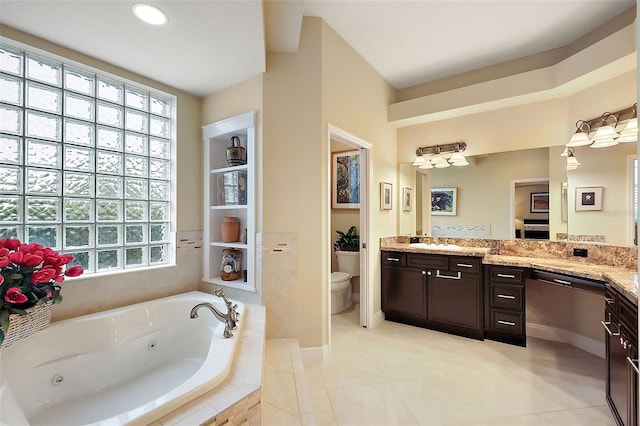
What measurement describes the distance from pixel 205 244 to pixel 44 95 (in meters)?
1.52

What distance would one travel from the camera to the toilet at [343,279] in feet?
11.2

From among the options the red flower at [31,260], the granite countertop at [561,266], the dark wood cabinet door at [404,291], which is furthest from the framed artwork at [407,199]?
the red flower at [31,260]

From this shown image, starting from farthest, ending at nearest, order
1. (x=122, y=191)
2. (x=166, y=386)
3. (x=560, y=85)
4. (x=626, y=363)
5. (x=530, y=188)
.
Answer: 1. (x=530, y=188)
2. (x=560, y=85)
3. (x=122, y=191)
4. (x=166, y=386)
5. (x=626, y=363)

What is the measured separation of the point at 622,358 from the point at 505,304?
1138mm

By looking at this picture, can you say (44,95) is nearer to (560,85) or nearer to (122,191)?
(122,191)

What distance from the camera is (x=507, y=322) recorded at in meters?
2.62

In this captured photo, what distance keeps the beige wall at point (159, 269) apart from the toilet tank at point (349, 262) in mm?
1809

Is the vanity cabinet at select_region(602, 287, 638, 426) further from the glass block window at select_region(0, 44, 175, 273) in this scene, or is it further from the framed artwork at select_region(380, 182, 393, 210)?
the glass block window at select_region(0, 44, 175, 273)

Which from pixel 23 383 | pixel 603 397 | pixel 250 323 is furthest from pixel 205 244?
pixel 603 397

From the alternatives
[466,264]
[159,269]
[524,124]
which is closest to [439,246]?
[466,264]

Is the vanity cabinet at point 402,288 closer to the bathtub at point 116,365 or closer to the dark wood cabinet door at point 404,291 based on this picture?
the dark wood cabinet door at point 404,291

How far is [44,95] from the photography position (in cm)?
188

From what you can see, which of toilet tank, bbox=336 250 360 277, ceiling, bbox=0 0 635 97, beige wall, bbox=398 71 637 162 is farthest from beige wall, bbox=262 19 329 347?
beige wall, bbox=398 71 637 162

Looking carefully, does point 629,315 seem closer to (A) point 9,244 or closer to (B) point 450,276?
(B) point 450,276
